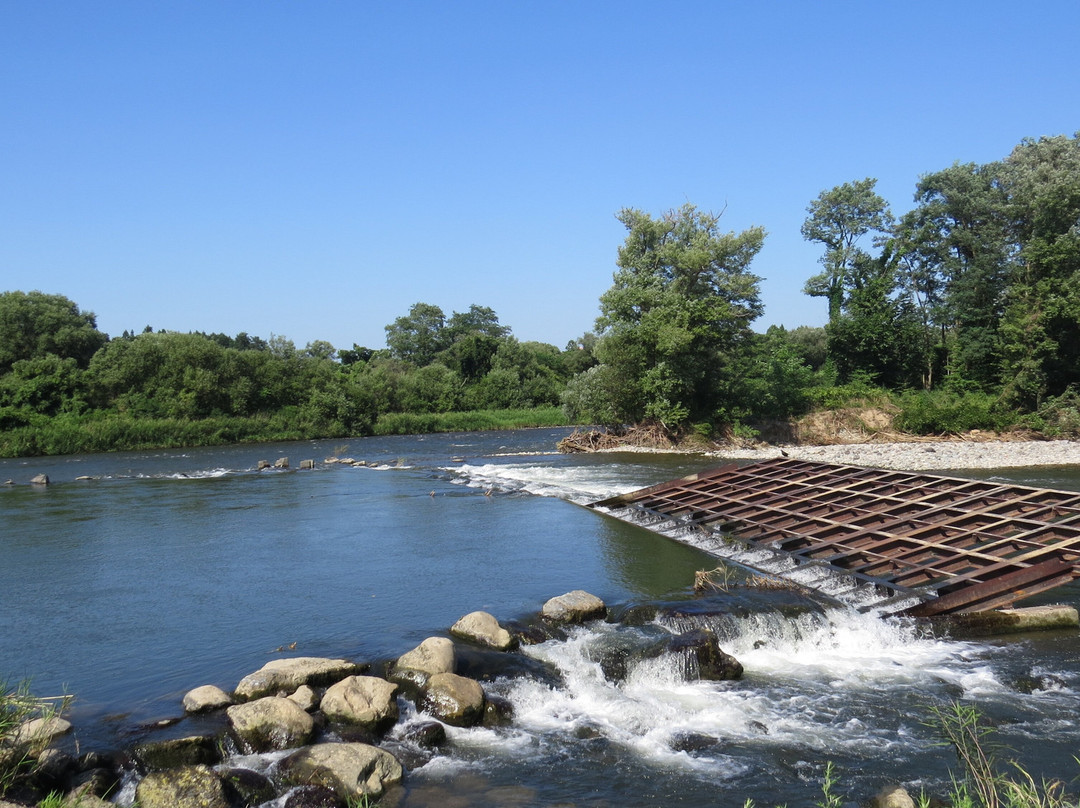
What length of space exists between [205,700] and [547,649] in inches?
173

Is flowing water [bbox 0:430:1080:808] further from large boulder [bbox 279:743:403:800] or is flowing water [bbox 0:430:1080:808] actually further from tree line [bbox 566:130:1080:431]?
tree line [bbox 566:130:1080:431]

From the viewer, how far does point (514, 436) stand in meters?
60.5

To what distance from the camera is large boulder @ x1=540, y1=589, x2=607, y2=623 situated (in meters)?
11.9

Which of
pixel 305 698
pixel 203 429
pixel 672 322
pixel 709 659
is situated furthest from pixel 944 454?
pixel 203 429

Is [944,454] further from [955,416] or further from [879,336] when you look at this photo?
[879,336]

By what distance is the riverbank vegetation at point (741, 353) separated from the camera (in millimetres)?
37906

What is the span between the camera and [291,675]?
368 inches

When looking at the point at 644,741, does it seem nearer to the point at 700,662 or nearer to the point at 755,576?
the point at 700,662

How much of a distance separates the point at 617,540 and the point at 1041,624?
9281mm

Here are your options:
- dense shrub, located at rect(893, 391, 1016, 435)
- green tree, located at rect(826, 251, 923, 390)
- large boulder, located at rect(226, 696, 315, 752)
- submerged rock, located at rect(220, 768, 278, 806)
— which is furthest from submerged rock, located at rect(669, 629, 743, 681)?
green tree, located at rect(826, 251, 923, 390)

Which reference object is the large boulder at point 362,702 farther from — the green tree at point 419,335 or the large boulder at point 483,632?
the green tree at point 419,335

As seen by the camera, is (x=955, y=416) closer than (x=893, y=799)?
No

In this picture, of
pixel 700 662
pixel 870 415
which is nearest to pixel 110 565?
pixel 700 662

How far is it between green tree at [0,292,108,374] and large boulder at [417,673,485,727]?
220ft
